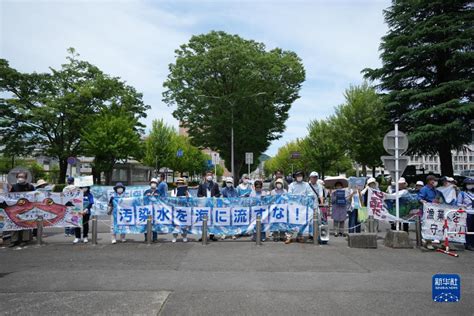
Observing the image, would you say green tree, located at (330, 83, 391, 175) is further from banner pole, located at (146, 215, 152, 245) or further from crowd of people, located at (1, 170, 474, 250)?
banner pole, located at (146, 215, 152, 245)

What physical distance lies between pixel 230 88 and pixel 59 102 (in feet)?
56.1

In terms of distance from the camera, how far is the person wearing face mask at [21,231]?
10.2 meters

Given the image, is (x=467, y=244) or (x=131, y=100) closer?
(x=467, y=244)

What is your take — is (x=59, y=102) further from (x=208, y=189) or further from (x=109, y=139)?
(x=208, y=189)

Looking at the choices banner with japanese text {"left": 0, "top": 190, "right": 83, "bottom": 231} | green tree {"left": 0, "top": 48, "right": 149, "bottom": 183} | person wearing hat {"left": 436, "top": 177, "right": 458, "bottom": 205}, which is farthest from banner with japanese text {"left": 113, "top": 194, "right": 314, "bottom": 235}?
green tree {"left": 0, "top": 48, "right": 149, "bottom": 183}

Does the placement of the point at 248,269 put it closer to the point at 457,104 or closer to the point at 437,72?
the point at 457,104

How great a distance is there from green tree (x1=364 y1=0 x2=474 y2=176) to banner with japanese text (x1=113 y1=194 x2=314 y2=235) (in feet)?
49.7

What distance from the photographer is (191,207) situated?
35.0ft

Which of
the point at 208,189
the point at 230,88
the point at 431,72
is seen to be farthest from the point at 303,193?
the point at 230,88

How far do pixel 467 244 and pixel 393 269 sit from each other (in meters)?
3.75

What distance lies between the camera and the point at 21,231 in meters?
10.3

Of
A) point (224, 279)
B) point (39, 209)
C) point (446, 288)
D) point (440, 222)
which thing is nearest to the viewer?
point (446, 288)

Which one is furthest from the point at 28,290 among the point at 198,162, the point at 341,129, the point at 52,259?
the point at 198,162

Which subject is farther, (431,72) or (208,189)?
(431,72)
